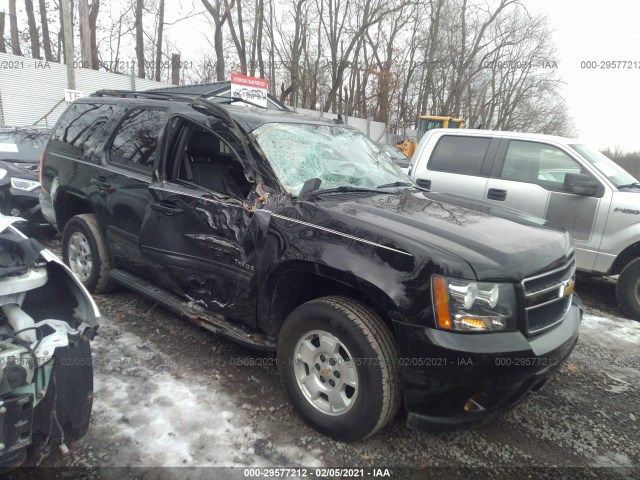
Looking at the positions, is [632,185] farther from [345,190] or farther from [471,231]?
[345,190]

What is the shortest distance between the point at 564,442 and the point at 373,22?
1181 inches

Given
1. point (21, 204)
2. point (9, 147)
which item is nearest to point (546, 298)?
point (21, 204)

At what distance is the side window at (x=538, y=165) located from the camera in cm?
526

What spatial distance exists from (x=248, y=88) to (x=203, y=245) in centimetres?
855

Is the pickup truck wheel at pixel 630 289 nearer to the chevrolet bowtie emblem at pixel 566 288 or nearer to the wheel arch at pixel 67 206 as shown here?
the chevrolet bowtie emblem at pixel 566 288

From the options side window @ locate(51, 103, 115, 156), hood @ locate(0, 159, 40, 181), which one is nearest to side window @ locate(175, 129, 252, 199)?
side window @ locate(51, 103, 115, 156)

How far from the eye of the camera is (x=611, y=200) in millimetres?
4840

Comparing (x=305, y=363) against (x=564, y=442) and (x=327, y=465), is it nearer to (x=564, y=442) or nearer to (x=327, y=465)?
(x=327, y=465)

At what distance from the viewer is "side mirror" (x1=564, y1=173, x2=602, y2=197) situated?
16.0ft

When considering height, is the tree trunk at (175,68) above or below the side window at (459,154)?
above

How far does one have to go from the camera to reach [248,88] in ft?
35.2

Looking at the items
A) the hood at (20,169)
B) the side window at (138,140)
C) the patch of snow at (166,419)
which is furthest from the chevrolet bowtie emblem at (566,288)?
the hood at (20,169)

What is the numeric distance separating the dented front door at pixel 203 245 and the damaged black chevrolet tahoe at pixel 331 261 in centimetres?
1

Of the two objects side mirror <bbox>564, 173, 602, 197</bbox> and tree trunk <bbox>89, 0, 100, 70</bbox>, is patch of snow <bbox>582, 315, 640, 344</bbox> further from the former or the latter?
tree trunk <bbox>89, 0, 100, 70</bbox>
